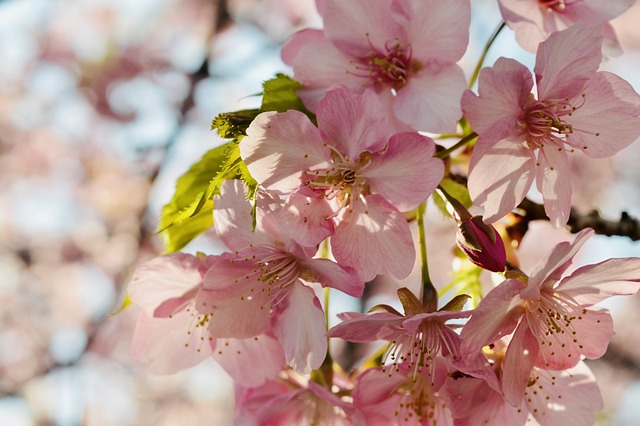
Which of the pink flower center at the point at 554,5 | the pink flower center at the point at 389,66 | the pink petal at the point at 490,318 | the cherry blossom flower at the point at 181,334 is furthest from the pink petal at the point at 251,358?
the pink flower center at the point at 554,5

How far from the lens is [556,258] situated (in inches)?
40.4

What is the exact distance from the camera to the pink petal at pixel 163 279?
1.26 meters

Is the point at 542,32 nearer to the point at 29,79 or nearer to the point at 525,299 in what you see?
the point at 525,299

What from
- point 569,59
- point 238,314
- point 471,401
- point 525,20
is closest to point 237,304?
point 238,314

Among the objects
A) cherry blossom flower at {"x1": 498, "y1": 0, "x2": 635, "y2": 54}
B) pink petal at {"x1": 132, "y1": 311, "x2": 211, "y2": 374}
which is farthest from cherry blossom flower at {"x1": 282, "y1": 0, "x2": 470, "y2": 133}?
pink petal at {"x1": 132, "y1": 311, "x2": 211, "y2": 374}

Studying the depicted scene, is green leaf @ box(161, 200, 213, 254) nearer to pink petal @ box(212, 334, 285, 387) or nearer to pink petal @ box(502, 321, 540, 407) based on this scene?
pink petal @ box(212, 334, 285, 387)

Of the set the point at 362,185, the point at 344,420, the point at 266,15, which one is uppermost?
the point at 362,185

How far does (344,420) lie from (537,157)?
62 centimetres

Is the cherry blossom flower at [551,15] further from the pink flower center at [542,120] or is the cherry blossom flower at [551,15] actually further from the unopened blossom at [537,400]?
the unopened blossom at [537,400]

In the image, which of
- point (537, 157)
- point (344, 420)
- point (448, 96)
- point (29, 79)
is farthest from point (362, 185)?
point (29, 79)

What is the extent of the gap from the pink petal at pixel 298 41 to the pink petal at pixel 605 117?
54 centimetres

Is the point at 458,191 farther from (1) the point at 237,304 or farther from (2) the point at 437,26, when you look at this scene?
(1) the point at 237,304

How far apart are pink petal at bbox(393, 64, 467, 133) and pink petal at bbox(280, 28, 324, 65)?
0.83ft

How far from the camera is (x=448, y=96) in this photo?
1.15 meters
